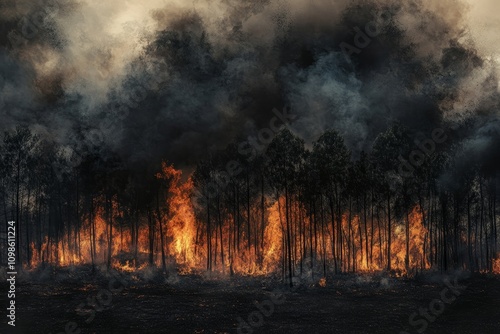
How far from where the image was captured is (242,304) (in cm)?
4694

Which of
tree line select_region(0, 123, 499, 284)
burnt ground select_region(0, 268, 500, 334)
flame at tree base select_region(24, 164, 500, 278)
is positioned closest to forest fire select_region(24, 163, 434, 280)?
flame at tree base select_region(24, 164, 500, 278)

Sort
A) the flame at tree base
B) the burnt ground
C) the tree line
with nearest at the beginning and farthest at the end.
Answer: the burnt ground
the tree line
the flame at tree base

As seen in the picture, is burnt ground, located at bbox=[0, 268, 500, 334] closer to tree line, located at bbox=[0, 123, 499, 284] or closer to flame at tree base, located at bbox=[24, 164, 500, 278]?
tree line, located at bbox=[0, 123, 499, 284]

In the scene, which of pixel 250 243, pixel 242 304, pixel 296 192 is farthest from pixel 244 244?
pixel 242 304

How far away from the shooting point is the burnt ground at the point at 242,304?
3825 centimetres

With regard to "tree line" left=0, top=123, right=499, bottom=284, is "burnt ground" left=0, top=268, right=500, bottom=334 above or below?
below

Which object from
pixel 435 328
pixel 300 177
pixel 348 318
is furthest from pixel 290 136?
pixel 435 328

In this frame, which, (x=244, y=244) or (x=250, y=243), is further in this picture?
(x=244, y=244)

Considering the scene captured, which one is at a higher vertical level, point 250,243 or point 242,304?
point 250,243

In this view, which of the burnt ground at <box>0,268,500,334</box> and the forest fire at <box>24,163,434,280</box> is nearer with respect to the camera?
the burnt ground at <box>0,268,500,334</box>

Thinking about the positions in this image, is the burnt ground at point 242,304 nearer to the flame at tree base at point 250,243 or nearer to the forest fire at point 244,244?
the flame at tree base at point 250,243

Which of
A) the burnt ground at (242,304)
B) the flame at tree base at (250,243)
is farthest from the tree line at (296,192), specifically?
the burnt ground at (242,304)

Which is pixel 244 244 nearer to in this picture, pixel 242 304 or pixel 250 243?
pixel 250 243

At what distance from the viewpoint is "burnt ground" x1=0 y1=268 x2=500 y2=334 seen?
125 feet
